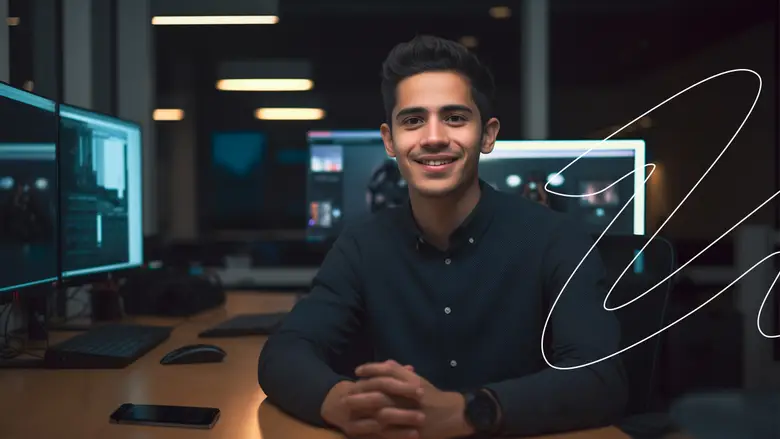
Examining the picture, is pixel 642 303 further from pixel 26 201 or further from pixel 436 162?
pixel 26 201

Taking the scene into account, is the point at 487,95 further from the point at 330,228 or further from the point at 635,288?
the point at 330,228

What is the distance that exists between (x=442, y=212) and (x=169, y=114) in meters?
2.49

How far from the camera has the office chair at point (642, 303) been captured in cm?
136

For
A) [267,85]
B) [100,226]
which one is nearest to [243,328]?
→ [100,226]

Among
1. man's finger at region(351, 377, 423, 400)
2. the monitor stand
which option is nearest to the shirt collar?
man's finger at region(351, 377, 423, 400)

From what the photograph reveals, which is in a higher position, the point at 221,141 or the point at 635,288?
the point at 221,141

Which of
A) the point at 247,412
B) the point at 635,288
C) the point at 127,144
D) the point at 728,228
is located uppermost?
the point at 127,144

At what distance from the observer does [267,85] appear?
346cm

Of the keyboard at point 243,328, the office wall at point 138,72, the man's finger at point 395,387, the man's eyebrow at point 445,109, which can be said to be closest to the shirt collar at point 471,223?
the man's eyebrow at point 445,109

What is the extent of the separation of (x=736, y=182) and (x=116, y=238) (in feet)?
6.83

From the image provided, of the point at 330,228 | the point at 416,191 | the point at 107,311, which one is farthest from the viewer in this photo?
the point at 330,228

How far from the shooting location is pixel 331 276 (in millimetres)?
1247

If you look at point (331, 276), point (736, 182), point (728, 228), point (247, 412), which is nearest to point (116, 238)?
point (331, 276)

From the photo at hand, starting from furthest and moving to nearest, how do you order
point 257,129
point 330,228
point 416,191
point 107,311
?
point 257,129 → point 330,228 → point 107,311 → point 416,191
